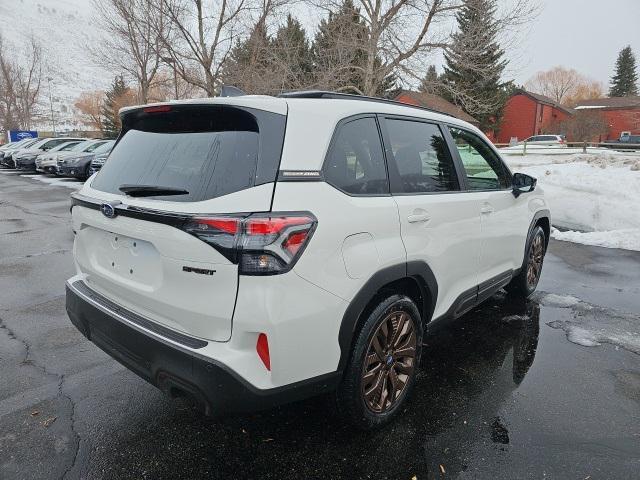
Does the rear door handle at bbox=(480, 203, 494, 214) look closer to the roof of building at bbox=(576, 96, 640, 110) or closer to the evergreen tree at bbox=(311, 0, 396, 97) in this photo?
the evergreen tree at bbox=(311, 0, 396, 97)

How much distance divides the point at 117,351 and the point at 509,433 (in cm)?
227

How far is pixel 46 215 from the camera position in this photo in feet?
32.9

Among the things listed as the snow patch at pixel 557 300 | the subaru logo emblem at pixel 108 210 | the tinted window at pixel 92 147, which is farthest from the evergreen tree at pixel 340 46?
the subaru logo emblem at pixel 108 210

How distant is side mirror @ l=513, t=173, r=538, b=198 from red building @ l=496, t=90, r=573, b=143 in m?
56.2

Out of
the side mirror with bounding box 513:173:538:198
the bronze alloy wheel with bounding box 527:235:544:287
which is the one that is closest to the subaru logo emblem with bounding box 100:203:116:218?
the side mirror with bounding box 513:173:538:198

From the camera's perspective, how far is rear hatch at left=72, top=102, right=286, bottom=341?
6.59ft

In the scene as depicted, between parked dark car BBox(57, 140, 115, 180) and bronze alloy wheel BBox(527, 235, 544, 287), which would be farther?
parked dark car BBox(57, 140, 115, 180)

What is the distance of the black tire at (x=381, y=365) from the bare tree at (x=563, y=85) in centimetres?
10109

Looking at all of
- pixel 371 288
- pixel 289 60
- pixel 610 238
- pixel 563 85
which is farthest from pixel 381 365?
pixel 563 85

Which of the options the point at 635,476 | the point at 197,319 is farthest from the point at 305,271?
the point at 635,476

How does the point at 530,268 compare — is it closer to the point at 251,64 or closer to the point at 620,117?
the point at 251,64

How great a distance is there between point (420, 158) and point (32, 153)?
940 inches

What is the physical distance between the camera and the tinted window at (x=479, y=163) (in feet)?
11.7

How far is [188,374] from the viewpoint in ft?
6.78
